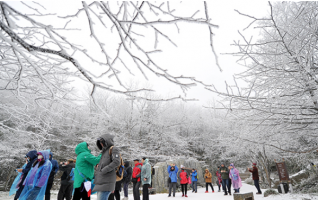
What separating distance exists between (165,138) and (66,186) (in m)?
12.5

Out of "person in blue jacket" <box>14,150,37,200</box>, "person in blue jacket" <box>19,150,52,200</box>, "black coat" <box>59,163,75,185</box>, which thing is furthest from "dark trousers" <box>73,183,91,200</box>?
"person in blue jacket" <box>14,150,37,200</box>

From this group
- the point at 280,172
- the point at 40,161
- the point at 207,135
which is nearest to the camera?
the point at 40,161

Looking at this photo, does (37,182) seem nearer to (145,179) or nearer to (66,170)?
(66,170)

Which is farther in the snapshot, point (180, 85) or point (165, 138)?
point (165, 138)

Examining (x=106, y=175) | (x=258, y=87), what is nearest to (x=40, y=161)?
(x=106, y=175)

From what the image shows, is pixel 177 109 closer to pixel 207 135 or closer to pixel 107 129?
pixel 207 135

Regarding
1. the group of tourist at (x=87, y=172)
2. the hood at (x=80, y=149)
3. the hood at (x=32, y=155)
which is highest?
the hood at (x=80, y=149)

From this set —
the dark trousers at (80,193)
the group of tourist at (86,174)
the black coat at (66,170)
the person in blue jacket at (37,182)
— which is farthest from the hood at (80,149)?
the black coat at (66,170)

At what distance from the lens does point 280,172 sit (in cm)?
693

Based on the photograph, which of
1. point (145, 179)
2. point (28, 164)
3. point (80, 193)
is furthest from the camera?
point (145, 179)

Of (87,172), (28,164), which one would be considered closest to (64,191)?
(28,164)

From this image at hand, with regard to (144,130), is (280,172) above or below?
below

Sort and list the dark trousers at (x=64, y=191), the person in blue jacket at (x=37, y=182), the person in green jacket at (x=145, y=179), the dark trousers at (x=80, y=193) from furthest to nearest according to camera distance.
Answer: the person in green jacket at (x=145, y=179) < the dark trousers at (x=64, y=191) < the person in blue jacket at (x=37, y=182) < the dark trousers at (x=80, y=193)

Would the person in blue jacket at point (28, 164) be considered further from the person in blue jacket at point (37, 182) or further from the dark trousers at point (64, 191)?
the dark trousers at point (64, 191)
